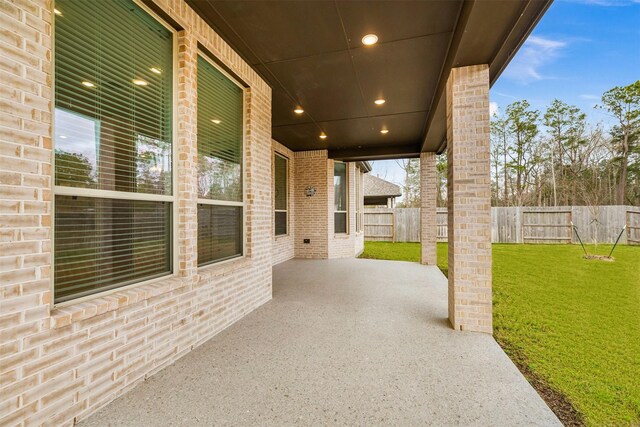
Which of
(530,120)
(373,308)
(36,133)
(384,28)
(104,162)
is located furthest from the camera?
(530,120)

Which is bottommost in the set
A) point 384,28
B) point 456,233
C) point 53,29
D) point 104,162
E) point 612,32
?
point 456,233

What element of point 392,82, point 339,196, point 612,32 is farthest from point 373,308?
point 612,32

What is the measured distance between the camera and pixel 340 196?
893cm

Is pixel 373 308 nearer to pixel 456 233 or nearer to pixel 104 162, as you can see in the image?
pixel 456 233

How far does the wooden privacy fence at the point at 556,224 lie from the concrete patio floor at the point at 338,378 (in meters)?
9.46

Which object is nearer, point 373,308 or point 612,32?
point 373,308

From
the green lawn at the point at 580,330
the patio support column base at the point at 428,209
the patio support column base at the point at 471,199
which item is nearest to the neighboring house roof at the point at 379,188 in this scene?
the patio support column base at the point at 428,209

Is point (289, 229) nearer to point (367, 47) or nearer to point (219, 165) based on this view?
point (219, 165)

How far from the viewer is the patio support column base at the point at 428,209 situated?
7.11 metres

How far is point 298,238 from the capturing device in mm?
8414

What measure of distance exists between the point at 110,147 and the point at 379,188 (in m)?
15.1

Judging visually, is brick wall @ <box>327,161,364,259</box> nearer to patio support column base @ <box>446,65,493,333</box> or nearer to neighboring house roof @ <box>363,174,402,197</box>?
patio support column base @ <box>446,65,493,333</box>

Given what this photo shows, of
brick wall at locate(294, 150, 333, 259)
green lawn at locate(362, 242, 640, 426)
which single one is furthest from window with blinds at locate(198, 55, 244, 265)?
brick wall at locate(294, 150, 333, 259)

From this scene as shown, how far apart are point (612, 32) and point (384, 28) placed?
891 centimetres
